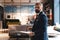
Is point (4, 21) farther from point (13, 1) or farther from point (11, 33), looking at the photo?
point (11, 33)

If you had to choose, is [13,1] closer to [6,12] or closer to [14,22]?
[6,12]

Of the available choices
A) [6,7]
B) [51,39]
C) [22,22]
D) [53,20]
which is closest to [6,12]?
[6,7]

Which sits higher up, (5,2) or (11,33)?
(5,2)

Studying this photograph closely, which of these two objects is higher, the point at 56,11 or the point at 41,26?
the point at 56,11

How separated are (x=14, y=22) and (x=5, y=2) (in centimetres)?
165

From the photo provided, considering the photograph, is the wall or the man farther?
the wall

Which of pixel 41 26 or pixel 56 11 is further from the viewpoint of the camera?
pixel 56 11

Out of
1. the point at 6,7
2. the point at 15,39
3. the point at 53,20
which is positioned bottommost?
the point at 15,39

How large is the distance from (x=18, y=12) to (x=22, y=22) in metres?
0.72

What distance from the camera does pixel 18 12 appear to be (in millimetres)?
9625

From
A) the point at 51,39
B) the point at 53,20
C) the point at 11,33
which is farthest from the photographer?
the point at 53,20

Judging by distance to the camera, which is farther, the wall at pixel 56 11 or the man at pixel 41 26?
the wall at pixel 56 11

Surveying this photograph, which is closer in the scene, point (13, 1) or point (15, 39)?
point (15, 39)

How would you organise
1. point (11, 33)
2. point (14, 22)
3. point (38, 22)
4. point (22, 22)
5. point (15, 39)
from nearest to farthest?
point (38, 22)
point (11, 33)
point (15, 39)
point (14, 22)
point (22, 22)
